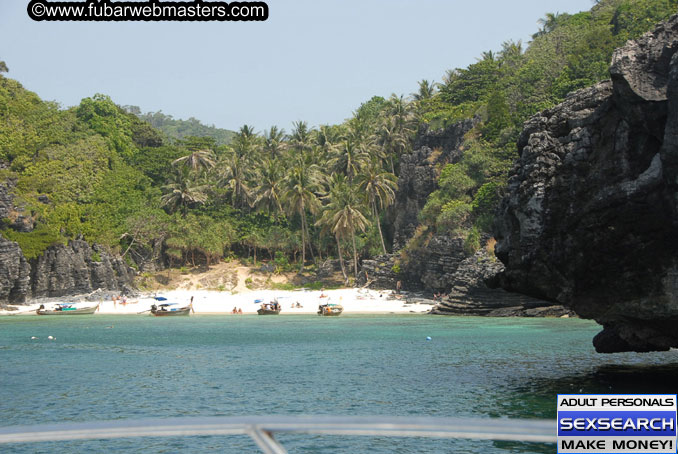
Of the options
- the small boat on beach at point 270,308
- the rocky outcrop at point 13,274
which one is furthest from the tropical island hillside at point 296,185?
the small boat on beach at point 270,308

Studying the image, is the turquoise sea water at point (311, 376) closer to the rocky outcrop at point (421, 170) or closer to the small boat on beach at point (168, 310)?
the small boat on beach at point (168, 310)

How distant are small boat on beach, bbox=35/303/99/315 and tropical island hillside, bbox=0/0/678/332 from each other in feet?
9.79

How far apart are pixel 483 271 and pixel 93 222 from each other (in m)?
41.7

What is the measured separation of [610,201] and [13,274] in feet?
185

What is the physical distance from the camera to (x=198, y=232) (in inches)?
2953

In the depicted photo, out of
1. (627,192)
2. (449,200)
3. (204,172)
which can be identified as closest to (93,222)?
(204,172)

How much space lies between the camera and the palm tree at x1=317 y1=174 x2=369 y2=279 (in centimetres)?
7100

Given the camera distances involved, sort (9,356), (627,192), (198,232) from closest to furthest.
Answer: (627,192) < (9,356) < (198,232)

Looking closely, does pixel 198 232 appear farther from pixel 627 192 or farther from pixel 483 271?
pixel 627 192

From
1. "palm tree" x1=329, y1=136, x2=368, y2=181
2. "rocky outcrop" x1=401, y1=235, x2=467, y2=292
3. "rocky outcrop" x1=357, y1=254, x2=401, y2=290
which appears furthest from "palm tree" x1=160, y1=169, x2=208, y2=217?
"rocky outcrop" x1=401, y1=235, x2=467, y2=292

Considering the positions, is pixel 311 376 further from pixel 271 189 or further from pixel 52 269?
pixel 271 189

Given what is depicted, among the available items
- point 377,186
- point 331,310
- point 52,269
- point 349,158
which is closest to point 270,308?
point 331,310

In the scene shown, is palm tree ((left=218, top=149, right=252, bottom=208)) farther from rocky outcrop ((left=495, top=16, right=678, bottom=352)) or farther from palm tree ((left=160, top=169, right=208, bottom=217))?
rocky outcrop ((left=495, top=16, right=678, bottom=352))

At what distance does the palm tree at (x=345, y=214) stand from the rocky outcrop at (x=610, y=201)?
50.1 metres
